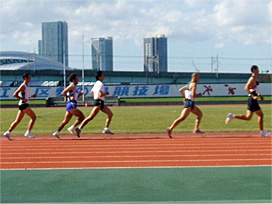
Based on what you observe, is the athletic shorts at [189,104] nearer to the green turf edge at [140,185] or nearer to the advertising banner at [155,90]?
the green turf edge at [140,185]

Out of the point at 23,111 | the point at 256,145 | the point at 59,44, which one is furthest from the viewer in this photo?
the point at 59,44

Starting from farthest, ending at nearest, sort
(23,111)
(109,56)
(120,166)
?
(109,56)
(23,111)
(120,166)

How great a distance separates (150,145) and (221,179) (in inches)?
182

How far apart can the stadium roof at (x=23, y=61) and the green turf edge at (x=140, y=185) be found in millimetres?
105477

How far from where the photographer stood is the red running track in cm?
920

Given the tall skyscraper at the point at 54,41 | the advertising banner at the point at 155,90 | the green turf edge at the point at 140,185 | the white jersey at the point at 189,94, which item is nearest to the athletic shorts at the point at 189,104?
the white jersey at the point at 189,94

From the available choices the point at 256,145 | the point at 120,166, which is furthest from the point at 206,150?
the point at 120,166

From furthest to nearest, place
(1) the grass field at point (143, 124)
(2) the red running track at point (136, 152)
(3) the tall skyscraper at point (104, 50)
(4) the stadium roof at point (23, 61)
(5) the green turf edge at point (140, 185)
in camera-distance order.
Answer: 1. (3) the tall skyscraper at point (104, 50)
2. (4) the stadium roof at point (23, 61)
3. (1) the grass field at point (143, 124)
4. (2) the red running track at point (136, 152)
5. (5) the green turf edge at point (140, 185)

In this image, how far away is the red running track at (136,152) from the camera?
30.2 feet

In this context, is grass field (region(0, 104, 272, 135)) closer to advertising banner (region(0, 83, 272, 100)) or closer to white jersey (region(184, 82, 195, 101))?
white jersey (region(184, 82, 195, 101))

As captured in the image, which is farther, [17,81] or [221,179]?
[17,81]

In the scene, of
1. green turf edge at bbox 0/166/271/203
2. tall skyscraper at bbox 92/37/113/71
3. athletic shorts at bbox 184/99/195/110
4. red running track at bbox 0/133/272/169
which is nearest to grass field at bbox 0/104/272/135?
red running track at bbox 0/133/272/169

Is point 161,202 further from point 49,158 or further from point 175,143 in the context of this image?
point 175,143

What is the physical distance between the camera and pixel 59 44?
179625mm
